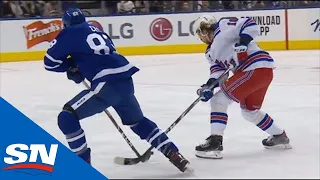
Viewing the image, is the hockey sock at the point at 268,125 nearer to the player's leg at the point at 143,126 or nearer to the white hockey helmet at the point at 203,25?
the white hockey helmet at the point at 203,25

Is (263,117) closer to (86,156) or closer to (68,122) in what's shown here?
(86,156)

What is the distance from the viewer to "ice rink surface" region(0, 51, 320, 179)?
12.6 ft

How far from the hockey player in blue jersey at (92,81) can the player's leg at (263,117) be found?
71cm

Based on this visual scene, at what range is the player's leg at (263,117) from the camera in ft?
13.5

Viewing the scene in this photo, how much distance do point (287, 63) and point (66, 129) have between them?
605cm

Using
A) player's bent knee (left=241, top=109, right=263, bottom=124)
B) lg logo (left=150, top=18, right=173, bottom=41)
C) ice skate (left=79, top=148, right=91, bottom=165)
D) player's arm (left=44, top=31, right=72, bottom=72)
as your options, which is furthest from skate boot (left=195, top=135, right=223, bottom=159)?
lg logo (left=150, top=18, right=173, bottom=41)

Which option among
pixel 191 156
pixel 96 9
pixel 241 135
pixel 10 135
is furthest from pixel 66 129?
pixel 96 9

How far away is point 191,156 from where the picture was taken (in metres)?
4.15

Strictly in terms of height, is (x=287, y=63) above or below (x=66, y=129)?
below

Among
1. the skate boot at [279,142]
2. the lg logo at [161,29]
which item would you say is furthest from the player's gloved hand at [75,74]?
the lg logo at [161,29]

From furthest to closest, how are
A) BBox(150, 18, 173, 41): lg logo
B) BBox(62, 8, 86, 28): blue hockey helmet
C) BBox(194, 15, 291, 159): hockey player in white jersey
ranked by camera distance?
BBox(150, 18, 173, 41): lg logo → BBox(194, 15, 291, 159): hockey player in white jersey → BBox(62, 8, 86, 28): blue hockey helmet

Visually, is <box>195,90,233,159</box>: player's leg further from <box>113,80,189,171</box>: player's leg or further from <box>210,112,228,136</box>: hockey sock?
<box>113,80,189,171</box>: player's leg

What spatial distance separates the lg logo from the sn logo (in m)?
7.71

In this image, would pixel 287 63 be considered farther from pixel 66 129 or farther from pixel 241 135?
pixel 66 129
